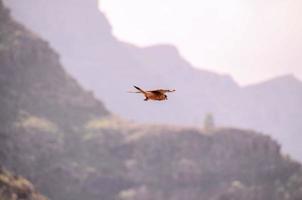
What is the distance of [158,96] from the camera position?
3425 centimetres

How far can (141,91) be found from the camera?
3366 cm

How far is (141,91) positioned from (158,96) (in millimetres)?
1075
